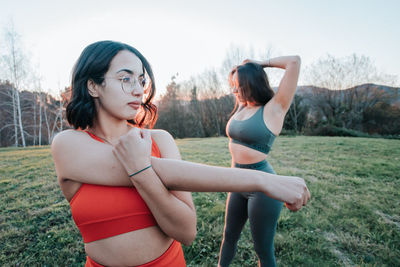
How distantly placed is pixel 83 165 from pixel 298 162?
27.4 feet

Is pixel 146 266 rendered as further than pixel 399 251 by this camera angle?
No

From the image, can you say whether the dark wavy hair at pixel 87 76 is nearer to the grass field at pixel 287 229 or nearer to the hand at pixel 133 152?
the hand at pixel 133 152

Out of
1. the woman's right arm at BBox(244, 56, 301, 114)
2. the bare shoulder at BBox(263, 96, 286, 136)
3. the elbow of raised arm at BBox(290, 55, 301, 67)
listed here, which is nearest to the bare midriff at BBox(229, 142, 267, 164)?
the bare shoulder at BBox(263, 96, 286, 136)

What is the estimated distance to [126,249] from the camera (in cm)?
93

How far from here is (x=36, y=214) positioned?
3.55 meters

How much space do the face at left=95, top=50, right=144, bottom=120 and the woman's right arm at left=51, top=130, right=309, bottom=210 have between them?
0.28 meters

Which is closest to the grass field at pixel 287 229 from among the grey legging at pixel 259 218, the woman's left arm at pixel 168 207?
the grey legging at pixel 259 218

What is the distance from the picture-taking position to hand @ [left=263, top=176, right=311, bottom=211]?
33.8 inches

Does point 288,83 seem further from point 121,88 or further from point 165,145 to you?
point 121,88

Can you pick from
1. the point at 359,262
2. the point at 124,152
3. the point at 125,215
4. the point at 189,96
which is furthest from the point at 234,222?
the point at 189,96

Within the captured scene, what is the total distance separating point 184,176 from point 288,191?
476 millimetres

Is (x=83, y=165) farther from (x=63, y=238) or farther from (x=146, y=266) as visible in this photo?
(x=63, y=238)

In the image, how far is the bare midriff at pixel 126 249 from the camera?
36.6 inches

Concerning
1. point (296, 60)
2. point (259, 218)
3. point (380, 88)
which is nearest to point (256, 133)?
point (259, 218)
